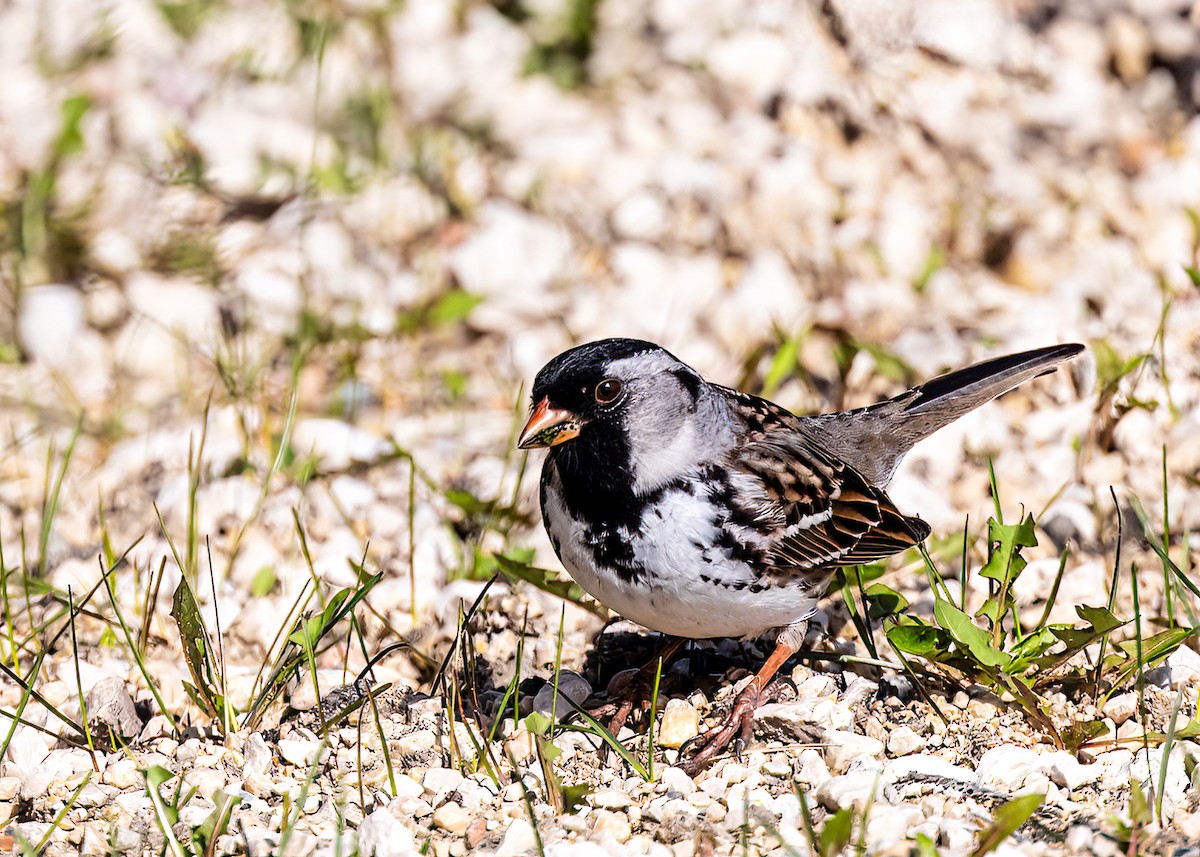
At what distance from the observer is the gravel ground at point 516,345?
3.43 metres

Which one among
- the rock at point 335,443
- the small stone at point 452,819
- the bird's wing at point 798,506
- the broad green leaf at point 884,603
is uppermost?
the rock at point 335,443

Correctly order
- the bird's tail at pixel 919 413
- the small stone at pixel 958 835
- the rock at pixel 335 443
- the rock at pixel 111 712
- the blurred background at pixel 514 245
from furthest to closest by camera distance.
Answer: the rock at pixel 335 443, the blurred background at pixel 514 245, the bird's tail at pixel 919 413, the rock at pixel 111 712, the small stone at pixel 958 835

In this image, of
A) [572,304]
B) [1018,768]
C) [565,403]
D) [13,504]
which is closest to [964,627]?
[1018,768]

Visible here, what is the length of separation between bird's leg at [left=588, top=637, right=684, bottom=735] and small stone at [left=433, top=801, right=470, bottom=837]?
605mm

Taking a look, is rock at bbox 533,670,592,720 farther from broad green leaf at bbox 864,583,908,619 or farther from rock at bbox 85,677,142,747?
rock at bbox 85,677,142,747

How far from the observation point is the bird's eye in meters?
3.63

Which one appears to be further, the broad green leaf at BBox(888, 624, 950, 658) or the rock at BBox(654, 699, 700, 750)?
the rock at BBox(654, 699, 700, 750)

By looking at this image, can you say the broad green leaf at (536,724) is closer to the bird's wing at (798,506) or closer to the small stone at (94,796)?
the bird's wing at (798,506)

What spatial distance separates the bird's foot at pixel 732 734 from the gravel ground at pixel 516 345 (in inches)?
1.9

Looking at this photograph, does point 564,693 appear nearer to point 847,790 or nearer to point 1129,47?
point 847,790

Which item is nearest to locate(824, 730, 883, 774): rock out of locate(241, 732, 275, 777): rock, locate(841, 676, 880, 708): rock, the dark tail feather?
locate(841, 676, 880, 708): rock

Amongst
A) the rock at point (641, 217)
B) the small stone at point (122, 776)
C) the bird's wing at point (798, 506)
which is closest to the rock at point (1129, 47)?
the rock at point (641, 217)

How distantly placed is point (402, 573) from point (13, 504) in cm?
153

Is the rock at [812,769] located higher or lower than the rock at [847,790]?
higher
